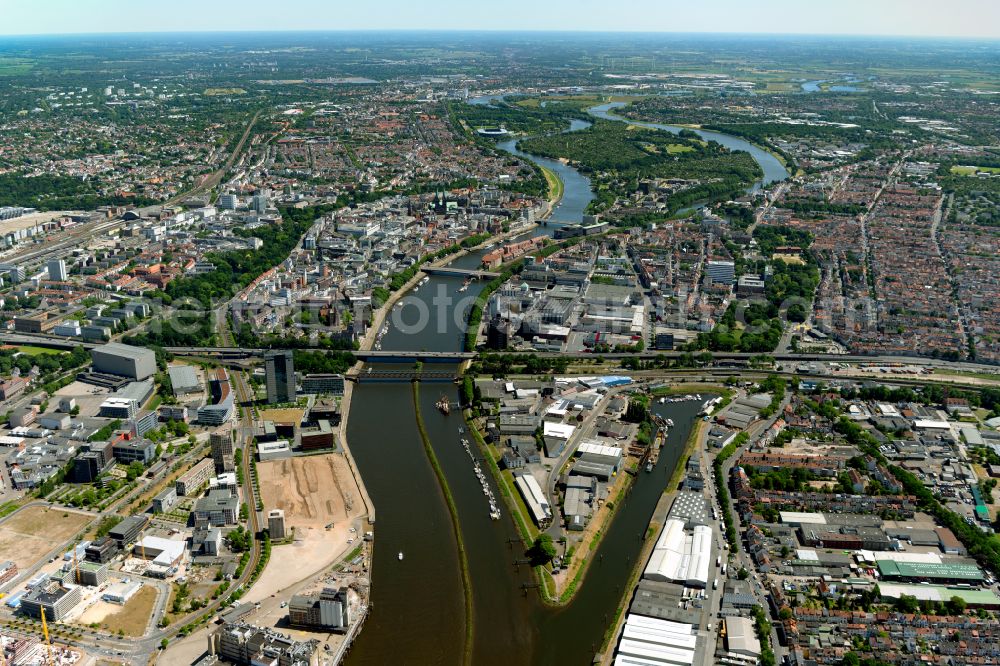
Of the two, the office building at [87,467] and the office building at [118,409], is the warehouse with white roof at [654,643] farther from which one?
the office building at [118,409]

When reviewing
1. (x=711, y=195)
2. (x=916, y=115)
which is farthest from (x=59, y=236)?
(x=916, y=115)

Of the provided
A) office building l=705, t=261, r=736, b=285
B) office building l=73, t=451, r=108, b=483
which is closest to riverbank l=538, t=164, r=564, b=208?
office building l=705, t=261, r=736, b=285

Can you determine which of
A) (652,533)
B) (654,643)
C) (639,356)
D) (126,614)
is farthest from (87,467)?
(639,356)

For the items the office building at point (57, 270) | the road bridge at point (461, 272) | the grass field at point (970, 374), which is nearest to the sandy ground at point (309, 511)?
the road bridge at point (461, 272)

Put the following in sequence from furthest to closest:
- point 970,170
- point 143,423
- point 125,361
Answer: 1. point 970,170
2. point 125,361
3. point 143,423

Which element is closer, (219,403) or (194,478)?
(194,478)

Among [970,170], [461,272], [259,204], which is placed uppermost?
[970,170]

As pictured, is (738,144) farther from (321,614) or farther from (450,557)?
(321,614)

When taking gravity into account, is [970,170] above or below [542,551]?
above
